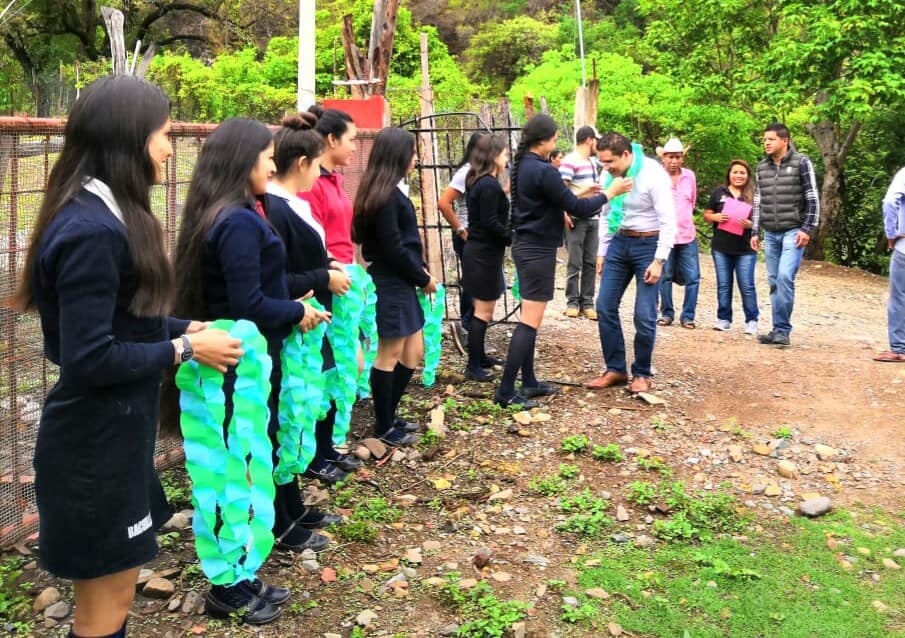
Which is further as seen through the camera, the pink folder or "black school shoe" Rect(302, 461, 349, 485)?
the pink folder

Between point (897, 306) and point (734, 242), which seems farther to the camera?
point (734, 242)

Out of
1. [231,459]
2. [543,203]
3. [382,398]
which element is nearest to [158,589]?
[231,459]

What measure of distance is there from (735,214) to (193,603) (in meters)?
6.31

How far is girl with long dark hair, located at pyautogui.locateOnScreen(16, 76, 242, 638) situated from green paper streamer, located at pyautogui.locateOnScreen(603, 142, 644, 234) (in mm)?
4113

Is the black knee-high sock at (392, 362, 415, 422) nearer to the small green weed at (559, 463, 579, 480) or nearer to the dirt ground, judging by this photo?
the dirt ground

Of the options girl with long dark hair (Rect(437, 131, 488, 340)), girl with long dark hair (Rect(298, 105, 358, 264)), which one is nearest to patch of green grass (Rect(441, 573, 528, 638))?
girl with long dark hair (Rect(298, 105, 358, 264))

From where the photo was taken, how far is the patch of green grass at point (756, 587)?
3.44 meters

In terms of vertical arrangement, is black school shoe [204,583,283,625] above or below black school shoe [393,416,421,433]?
below

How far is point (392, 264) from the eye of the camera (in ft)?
16.4

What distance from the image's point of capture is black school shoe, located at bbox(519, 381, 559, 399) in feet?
20.0

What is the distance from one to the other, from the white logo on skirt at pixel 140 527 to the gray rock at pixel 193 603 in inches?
42.9

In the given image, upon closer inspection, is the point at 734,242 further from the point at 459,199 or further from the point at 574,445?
the point at 574,445

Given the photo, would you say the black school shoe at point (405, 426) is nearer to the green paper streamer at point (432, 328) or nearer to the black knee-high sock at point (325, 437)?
the green paper streamer at point (432, 328)

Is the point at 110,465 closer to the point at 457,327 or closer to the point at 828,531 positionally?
the point at 828,531
